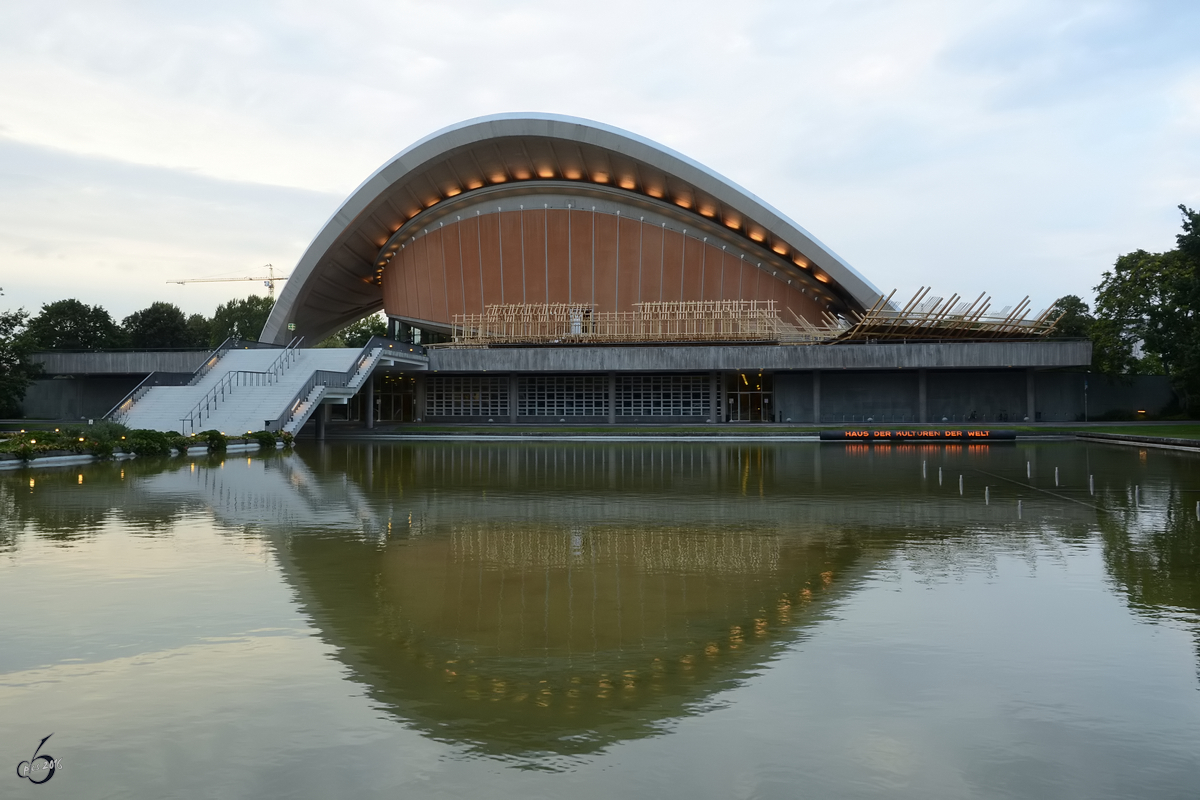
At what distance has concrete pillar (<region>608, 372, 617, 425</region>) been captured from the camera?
50.7 m

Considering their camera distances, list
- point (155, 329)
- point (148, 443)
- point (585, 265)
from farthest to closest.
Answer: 1. point (155, 329)
2. point (585, 265)
3. point (148, 443)

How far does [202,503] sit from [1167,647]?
47.9 ft

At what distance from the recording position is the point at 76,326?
76.2 metres

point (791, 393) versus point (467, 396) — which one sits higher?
point (467, 396)

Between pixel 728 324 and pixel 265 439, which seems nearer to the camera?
pixel 265 439

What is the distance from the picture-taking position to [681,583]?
974 cm

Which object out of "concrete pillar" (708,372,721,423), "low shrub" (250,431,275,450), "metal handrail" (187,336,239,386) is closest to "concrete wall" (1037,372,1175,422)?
"concrete pillar" (708,372,721,423)

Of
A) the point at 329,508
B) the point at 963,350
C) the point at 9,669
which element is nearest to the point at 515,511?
the point at 329,508

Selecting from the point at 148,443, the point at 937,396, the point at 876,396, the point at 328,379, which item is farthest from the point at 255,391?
the point at 937,396

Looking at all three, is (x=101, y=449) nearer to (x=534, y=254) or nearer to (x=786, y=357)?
(x=786, y=357)

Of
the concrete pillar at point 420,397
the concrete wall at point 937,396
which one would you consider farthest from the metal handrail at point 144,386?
the concrete wall at point 937,396

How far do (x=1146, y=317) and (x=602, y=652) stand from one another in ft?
174

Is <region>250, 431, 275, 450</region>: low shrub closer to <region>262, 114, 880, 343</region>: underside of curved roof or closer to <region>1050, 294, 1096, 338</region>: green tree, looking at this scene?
<region>262, 114, 880, 343</region>: underside of curved roof

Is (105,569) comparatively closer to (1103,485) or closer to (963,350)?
(1103,485)
